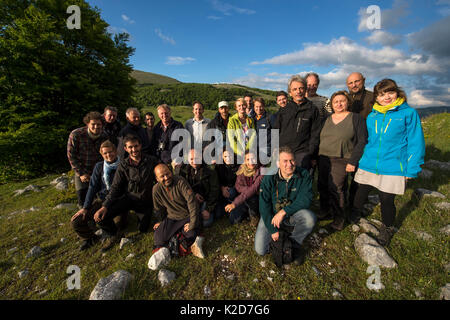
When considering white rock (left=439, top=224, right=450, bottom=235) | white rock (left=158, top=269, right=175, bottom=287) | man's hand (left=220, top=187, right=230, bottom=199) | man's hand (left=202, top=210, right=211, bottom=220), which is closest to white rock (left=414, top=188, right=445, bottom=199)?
white rock (left=439, top=224, right=450, bottom=235)

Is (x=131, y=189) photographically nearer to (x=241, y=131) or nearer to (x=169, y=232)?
(x=169, y=232)

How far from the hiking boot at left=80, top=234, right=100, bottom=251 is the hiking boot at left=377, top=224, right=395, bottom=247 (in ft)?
20.9

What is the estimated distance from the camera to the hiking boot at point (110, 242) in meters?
3.81

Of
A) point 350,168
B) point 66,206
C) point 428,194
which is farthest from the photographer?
point 66,206

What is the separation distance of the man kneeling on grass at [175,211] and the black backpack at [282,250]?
1.46 metres

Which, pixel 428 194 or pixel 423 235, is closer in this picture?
pixel 423 235

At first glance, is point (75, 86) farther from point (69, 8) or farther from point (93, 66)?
point (69, 8)

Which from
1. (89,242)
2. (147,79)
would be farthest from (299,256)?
(147,79)

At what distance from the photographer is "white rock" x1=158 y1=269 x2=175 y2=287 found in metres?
2.91

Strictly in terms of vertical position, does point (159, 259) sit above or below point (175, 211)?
below

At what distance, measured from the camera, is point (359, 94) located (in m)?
4.39

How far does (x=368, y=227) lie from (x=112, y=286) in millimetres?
5332
